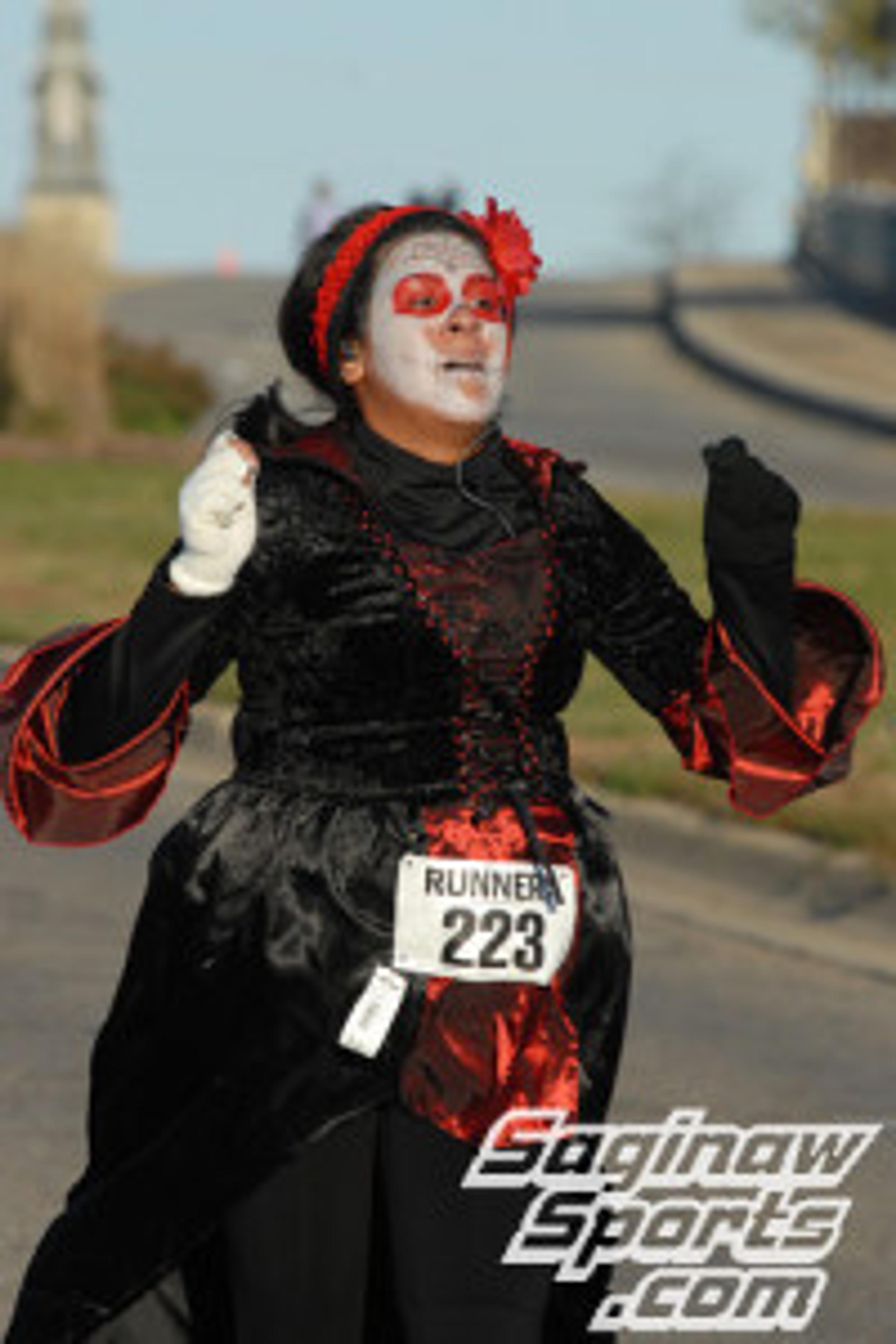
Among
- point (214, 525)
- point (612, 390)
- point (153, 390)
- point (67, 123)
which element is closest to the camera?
point (214, 525)

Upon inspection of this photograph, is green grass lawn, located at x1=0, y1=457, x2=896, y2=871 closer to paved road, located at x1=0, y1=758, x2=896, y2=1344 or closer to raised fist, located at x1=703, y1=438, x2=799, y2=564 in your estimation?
paved road, located at x1=0, y1=758, x2=896, y2=1344

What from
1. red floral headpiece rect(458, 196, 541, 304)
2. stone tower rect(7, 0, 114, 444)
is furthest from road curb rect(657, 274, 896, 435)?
red floral headpiece rect(458, 196, 541, 304)

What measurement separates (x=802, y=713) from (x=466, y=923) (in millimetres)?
593

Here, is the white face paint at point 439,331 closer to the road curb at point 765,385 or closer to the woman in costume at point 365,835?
the woman in costume at point 365,835

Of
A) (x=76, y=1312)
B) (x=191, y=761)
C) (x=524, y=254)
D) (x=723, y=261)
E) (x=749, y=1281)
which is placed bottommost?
(x=723, y=261)

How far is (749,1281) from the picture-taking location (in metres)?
6.62

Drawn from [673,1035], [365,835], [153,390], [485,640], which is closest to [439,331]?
[485,640]

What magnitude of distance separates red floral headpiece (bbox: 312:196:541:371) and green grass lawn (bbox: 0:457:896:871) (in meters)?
5.27

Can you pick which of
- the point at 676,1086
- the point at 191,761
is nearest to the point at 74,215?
the point at 191,761

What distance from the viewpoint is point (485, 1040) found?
4.59 metres

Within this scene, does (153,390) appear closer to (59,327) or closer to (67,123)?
(59,327)

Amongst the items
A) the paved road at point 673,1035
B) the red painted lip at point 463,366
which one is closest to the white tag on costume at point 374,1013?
the red painted lip at point 463,366

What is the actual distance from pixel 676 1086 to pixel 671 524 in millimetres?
11283

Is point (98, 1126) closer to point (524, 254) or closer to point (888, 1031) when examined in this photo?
point (524, 254)
